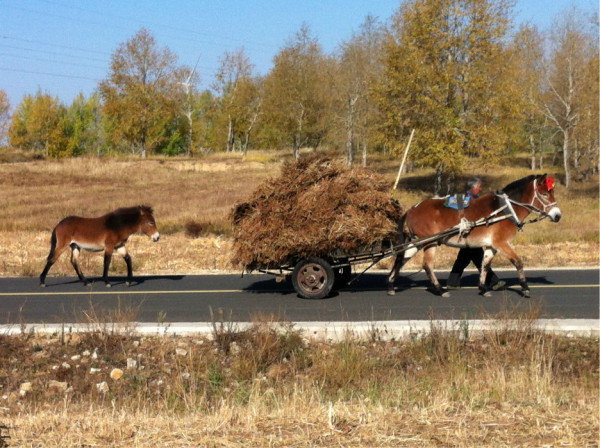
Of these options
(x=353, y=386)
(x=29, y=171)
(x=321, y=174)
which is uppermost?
(x=29, y=171)

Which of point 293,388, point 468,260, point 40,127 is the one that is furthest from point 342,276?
point 40,127

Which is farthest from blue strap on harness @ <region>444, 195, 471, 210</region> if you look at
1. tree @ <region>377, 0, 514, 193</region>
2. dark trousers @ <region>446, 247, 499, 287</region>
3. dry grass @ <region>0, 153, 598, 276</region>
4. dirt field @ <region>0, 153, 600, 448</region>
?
tree @ <region>377, 0, 514, 193</region>

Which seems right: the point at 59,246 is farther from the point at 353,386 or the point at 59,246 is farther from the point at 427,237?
the point at 353,386

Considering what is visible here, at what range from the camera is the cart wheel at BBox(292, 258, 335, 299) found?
40.7 feet

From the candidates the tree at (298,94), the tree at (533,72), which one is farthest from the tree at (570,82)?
the tree at (298,94)

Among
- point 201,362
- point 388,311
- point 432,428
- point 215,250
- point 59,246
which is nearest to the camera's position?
Answer: point 432,428

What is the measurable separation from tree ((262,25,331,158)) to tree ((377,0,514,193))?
73.6ft

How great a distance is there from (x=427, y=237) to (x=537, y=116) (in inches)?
2026

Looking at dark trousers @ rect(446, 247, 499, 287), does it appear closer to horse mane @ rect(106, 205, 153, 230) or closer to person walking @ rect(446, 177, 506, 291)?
person walking @ rect(446, 177, 506, 291)

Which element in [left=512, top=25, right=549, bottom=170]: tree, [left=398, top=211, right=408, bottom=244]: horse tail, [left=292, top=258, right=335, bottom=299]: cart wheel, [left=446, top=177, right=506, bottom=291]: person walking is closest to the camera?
[left=292, top=258, right=335, bottom=299]: cart wheel

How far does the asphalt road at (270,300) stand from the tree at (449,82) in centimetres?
2626

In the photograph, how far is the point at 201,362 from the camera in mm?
8969

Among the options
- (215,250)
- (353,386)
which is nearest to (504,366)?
(353,386)

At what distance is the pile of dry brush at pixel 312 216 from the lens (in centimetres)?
1196
